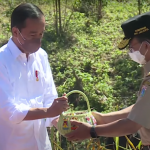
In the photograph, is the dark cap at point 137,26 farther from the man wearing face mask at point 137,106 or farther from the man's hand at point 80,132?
the man's hand at point 80,132

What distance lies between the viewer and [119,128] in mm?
1856

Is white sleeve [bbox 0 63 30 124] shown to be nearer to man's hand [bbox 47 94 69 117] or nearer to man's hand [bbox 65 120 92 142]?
man's hand [bbox 47 94 69 117]

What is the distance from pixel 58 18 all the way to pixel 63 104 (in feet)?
17.2

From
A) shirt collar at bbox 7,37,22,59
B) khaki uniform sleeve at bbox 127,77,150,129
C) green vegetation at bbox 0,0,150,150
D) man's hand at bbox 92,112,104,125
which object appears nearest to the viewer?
khaki uniform sleeve at bbox 127,77,150,129

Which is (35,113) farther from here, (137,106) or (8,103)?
(137,106)

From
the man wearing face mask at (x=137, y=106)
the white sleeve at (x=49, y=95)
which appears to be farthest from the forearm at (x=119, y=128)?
the white sleeve at (x=49, y=95)

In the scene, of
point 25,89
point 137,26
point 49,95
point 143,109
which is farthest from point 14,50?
point 143,109

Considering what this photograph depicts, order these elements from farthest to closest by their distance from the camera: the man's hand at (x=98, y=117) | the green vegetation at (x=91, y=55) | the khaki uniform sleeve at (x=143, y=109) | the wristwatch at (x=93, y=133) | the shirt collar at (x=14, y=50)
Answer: the green vegetation at (x=91, y=55) → the man's hand at (x=98, y=117) → the shirt collar at (x=14, y=50) → the wristwatch at (x=93, y=133) → the khaki uniform sleeve at (x=143, y=109)

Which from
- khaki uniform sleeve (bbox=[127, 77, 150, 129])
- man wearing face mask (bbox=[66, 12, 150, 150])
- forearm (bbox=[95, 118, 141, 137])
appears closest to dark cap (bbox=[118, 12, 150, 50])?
man wearing face mask (bbox=[66, 12, 150, 150])

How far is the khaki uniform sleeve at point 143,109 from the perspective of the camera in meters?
1.78

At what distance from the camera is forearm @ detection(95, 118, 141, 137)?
1831 millimetres

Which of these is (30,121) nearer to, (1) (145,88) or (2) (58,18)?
(1) (145,88)

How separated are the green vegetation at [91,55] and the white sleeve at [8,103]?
170cm

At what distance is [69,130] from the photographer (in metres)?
2.01
